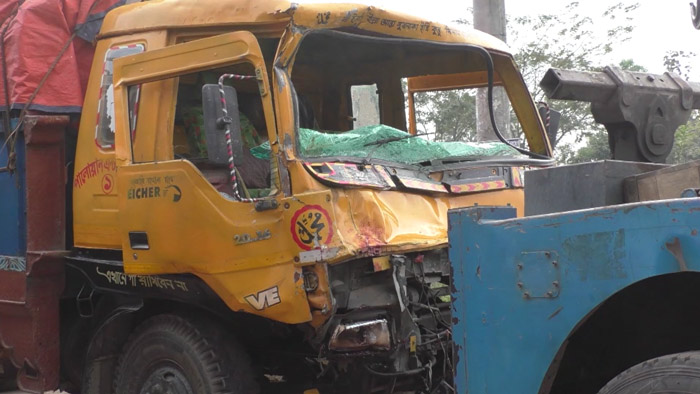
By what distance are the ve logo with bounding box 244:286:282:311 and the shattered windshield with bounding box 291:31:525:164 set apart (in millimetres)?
761

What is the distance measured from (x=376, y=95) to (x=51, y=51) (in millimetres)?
2359

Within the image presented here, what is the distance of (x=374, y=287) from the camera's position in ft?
13.2

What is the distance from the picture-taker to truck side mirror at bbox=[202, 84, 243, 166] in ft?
12.8

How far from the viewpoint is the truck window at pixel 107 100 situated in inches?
195

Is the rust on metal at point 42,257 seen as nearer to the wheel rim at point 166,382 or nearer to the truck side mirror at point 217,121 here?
the wheel rim at point 166,382

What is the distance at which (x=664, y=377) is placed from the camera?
2.38 m

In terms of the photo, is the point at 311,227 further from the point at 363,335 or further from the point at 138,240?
the point at 138,240

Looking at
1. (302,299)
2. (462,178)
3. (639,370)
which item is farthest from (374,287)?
(639,370)

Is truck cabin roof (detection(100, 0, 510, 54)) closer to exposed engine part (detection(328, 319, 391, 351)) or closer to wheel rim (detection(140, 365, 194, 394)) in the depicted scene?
exposed engine part (detection(328, 319, 391, 351))

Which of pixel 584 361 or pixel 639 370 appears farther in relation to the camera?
pixel 584 361

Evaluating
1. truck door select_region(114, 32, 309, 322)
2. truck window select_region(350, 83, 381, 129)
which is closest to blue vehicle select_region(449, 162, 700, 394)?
truck door select_region(114, 32, 309, 322)

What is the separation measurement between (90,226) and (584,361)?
324cm

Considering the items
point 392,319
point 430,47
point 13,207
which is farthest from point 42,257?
point 430,47

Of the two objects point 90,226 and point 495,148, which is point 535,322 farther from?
point 90,226
